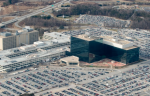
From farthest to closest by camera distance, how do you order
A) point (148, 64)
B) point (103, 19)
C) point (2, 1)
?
point (2, 1)
point (103, 19)
point (148, 64)

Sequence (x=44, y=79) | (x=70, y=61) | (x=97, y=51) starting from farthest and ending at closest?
(x=97, y=51), (x=70, y=61), (x=44, y=79)

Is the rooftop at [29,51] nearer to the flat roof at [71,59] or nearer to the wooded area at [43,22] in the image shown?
the flat roof at [71,59]

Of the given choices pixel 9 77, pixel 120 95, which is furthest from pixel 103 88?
pixel 9 77

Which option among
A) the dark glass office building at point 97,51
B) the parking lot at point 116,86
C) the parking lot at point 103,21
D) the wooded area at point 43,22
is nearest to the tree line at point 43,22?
the wooded area at point 43,22

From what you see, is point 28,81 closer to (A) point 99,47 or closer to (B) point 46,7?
(A) point 99,47

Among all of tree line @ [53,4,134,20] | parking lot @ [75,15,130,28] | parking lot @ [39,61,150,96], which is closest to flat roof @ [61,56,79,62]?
parking lot @ [39,61,150,96]

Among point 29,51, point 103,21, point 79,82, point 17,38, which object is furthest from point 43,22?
point 79,82

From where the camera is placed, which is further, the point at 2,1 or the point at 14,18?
the point at 2,1

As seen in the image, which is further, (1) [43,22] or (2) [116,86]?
(1) [43,22]

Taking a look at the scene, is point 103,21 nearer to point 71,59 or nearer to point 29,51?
point 71,59
